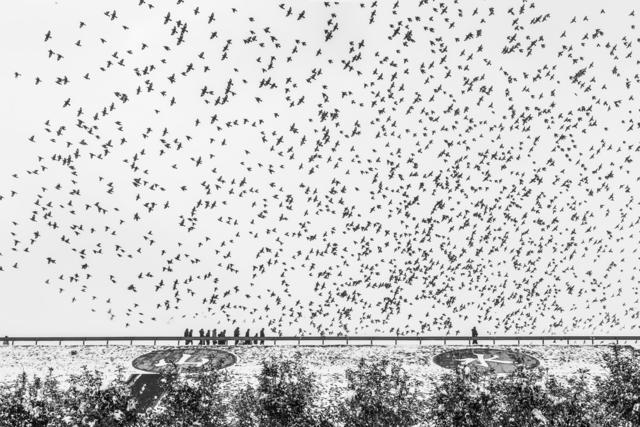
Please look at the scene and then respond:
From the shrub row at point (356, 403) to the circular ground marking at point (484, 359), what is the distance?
8.28 m

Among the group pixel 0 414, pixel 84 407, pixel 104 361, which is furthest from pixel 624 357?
pixel 104 361

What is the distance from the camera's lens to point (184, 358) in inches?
1340

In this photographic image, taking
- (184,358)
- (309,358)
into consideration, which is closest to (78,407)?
(184,358)

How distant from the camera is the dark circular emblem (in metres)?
32.6

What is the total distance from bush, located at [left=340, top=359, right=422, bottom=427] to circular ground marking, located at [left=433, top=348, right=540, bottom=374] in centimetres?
961

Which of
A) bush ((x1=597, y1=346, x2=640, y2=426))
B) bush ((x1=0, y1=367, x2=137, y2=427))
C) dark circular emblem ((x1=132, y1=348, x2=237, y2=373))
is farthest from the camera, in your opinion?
dark circular emblem ((x1=132, y1=348, x2=237, y2=373))

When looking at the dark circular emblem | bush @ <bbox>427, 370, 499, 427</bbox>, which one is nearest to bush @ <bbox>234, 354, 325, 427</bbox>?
bush @ <bbox>427, 370, 499, 427</bbox>

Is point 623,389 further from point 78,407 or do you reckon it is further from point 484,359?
point 78,407

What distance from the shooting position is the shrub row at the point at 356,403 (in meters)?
20.4

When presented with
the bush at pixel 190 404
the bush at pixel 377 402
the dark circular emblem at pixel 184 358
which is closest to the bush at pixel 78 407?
the bush at pixel 190 404

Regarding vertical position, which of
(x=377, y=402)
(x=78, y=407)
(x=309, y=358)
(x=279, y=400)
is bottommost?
(x=78, y=407)

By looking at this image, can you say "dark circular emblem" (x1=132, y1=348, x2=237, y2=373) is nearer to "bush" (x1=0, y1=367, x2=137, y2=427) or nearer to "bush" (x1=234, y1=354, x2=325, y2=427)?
"bush" (x1=234, y1=354, x2=325, y2=427)

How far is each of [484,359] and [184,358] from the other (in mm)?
17865

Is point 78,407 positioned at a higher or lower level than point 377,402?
lower
